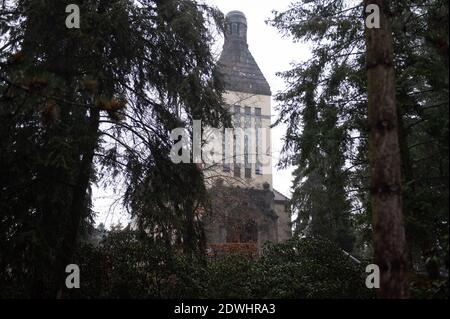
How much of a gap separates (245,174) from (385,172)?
75.1 feet

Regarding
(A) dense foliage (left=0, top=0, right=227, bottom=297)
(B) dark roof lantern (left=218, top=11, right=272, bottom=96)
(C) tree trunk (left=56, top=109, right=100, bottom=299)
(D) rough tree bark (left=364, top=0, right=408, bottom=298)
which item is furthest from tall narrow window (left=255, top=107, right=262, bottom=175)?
(D) rough tree bark (left=364, top=0, right=408, bottom=298)

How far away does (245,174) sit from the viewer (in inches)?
1132

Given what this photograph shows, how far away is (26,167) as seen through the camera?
851 centimetres

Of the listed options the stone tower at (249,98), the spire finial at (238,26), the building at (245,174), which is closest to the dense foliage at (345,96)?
the building at (245,174)

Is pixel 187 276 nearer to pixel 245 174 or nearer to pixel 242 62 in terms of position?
pixel 245 174

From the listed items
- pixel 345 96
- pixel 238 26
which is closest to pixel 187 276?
pixel 345 96

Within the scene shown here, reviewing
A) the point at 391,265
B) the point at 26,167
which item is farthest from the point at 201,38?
the point at 391,265

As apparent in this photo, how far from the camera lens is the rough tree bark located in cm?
560

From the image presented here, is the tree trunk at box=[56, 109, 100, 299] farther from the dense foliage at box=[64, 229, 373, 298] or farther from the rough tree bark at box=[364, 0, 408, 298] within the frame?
the rough tree bark at box=[364, 0, 408, 298]

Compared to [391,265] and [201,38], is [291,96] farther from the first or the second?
[391,265]

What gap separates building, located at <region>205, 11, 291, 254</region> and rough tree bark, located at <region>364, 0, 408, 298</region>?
1295 cm

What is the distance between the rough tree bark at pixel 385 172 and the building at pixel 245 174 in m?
12.9

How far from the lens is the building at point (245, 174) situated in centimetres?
2058

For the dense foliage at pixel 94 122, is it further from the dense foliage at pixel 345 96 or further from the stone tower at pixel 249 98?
the stone tower at pixel 249 98
